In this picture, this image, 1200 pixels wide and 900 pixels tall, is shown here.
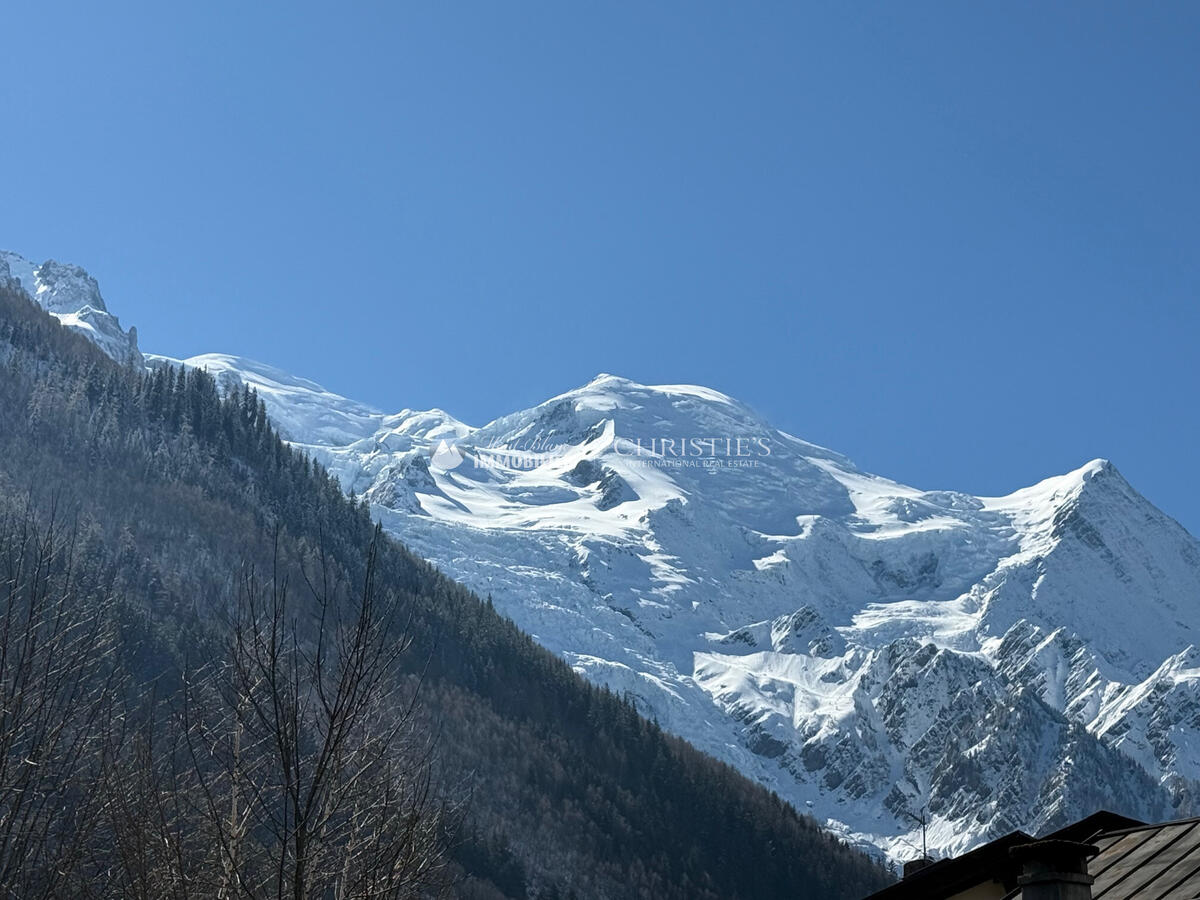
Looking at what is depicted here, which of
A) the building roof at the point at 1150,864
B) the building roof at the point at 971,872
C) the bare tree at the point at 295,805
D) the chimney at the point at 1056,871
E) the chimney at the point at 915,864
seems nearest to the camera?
the chimney at the point at 1056,871

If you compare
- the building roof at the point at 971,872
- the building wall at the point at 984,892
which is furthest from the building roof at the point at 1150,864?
the building wall at the point at 984,892

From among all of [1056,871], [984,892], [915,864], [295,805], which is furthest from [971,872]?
[295,805]

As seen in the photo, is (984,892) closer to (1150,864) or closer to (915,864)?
(1150,864)

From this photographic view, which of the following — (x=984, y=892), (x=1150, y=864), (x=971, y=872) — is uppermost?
(x=1150, y=864)

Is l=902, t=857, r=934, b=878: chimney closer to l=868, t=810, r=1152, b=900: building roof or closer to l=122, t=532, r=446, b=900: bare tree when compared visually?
l=868, t=810, r=1152, b=900: building roof

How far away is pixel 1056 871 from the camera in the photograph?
637 inches

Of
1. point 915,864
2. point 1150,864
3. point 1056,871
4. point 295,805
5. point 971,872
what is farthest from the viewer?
point 915,864

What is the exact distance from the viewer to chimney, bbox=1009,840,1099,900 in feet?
53.0

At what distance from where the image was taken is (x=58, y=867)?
63.3 feet

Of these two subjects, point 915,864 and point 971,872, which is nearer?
point 971,872

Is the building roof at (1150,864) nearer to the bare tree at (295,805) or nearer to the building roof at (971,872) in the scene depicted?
the building roof at (971,872)

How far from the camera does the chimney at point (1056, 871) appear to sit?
16.1 metres

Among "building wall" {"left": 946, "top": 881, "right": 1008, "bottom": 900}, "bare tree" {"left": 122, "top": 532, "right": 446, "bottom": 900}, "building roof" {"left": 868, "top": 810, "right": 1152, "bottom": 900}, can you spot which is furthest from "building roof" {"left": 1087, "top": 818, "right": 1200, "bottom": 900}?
"bare tree" {"left": 122, "top": 532, "right": 446, "bottom": 900}

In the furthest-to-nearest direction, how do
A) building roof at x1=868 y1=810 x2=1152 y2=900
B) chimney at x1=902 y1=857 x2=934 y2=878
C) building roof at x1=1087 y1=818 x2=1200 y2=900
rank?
chimney at x1=902 y1=857 x2=934 y2=878 < building roof at x1=868 y1=810 x2=1152 y2=900 < building roof at x1=1087 y1=818 x2=1200 y2=900
